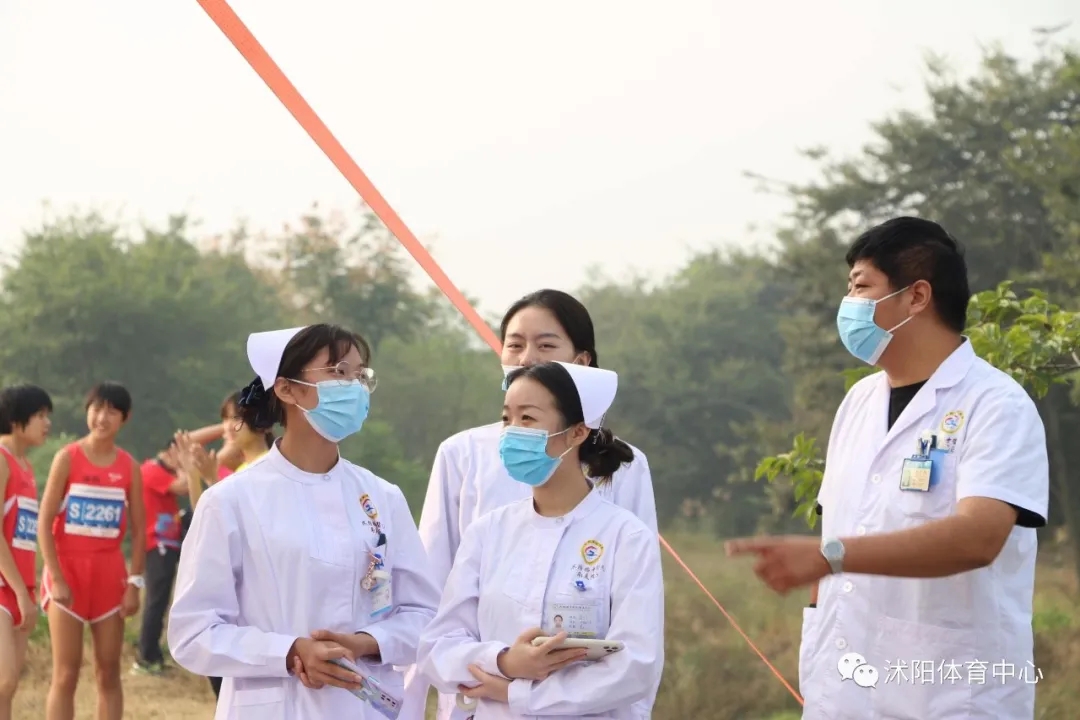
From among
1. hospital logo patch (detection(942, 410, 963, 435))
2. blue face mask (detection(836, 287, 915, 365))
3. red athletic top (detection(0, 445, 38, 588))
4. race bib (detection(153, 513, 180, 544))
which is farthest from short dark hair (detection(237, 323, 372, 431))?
race bib (detection(153, 513, 180, 544))

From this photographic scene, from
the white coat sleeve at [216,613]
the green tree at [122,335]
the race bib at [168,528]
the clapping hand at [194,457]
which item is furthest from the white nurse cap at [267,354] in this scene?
the green tree at [122,335]

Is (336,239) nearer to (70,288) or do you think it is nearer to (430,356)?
(430,356)

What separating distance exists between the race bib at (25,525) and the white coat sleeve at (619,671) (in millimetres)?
3924

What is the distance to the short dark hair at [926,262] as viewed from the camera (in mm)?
3311

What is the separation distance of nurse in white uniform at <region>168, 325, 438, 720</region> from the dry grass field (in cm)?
550

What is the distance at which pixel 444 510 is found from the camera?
159 inches

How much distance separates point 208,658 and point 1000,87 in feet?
55.9

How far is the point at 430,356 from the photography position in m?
21.4

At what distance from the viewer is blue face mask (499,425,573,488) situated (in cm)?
343

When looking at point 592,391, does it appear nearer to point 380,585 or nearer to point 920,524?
point 380,585

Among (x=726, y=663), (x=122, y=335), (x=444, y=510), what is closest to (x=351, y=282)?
(x=122, y=335)

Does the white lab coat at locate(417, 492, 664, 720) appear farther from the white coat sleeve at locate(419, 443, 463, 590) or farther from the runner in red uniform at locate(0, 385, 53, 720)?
the runner in red uniform at locate(0, 385, 53, 720)

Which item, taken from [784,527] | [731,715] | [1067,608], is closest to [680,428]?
[784,527]

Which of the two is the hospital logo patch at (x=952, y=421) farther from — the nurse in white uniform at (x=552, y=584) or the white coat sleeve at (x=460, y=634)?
the white coat sleeve at (x=460, y=634)
